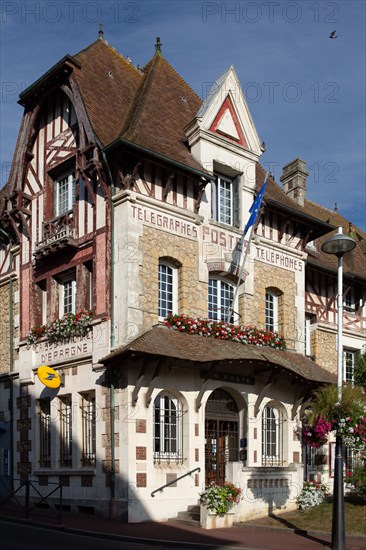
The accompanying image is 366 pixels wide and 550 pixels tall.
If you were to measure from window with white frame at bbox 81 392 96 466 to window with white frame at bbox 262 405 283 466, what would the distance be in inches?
179

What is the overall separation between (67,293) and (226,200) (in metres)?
4.84

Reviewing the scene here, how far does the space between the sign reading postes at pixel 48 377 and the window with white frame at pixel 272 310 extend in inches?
237

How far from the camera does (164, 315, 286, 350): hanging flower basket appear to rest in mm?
17156

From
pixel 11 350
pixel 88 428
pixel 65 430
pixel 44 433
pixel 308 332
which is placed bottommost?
pixel 44 433

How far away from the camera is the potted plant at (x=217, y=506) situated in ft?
49.5

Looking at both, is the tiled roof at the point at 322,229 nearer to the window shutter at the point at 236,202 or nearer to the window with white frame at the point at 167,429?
the window shutter at the point at 236,202

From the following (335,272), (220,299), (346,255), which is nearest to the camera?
(220,299)

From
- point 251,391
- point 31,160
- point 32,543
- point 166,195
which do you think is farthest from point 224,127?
point 32,543

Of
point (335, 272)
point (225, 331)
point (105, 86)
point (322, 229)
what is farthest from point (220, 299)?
point (105, 86)

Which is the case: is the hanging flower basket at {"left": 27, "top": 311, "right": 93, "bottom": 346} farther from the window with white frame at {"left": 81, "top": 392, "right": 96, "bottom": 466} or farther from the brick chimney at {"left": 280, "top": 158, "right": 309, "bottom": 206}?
the brick chimney at {"left": 280, "top": 158, "right": 309, "bottom": 206}

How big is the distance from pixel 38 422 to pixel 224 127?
29.5 ft

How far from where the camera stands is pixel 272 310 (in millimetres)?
20672

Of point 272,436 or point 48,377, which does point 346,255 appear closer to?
point 272,436

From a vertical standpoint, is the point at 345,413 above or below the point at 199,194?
below
